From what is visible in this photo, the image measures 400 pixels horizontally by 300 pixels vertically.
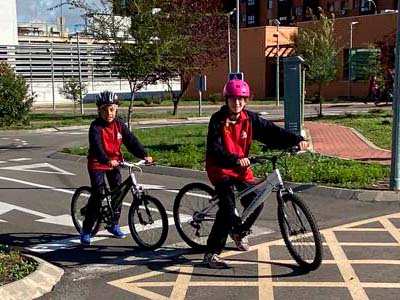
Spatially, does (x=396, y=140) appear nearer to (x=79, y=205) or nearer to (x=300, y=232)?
(x=300, y=232)

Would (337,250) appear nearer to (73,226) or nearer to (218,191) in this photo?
(218,191)

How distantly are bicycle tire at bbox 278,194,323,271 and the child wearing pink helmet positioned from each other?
31 centimetres

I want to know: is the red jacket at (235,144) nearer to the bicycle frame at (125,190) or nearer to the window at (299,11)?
the bicycle frame at (125,190)

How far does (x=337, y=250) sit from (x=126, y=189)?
2338mm

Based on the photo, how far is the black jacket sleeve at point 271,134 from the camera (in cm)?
625

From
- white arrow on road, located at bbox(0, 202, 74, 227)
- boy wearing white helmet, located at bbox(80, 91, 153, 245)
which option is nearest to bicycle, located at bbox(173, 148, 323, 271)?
boy wearing white helmet, located at bbox(80, 91, 153, 245)

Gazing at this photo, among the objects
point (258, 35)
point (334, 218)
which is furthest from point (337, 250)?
point (258, 35)

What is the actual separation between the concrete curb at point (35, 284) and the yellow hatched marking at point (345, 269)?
260 centimetres

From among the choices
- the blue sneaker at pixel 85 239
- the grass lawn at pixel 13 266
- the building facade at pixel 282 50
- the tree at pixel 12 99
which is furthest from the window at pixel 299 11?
the grass lawn at pixel 13 266

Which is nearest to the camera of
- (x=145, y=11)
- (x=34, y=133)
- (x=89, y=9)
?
(x=145, y=11)

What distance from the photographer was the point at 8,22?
60.7 meters

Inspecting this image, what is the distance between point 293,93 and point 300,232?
9387mm

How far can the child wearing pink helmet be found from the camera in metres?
6.07

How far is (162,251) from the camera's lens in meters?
6.91
